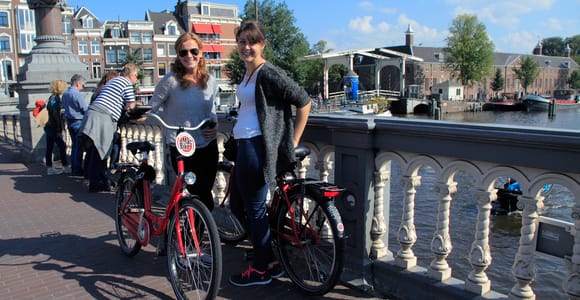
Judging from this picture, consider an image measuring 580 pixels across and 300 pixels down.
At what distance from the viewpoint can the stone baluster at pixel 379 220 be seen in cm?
320

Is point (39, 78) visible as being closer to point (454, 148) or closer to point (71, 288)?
point (71, 288)

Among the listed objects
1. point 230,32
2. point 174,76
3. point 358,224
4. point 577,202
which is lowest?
point 358,224

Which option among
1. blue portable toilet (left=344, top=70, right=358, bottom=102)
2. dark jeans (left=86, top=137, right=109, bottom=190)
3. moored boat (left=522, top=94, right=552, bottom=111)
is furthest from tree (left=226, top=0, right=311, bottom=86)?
dark jeans (left=86, top=137, right=109, bottom=190)

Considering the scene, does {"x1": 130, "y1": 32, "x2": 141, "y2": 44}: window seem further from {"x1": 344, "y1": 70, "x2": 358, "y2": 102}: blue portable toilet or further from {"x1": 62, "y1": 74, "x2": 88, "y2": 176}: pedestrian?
{"x1": 62, "y1": 74, "x2": 88, "y2": 176}: pedestrian

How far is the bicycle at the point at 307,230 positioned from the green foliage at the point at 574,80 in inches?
4570

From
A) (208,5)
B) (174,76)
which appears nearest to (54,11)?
(174,76)

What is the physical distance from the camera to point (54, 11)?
9.11 m

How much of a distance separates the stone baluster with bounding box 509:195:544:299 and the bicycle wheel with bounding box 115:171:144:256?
2.74m

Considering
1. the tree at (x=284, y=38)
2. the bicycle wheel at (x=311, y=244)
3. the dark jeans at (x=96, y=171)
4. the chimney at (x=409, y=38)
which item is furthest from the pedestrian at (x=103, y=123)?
the chimney at (x=409, y=38)

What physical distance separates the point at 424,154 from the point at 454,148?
23cm

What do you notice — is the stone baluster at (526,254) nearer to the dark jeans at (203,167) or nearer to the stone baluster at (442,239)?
the stone baluster at (442,239)

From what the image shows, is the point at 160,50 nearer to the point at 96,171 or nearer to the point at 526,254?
the point at 96,171

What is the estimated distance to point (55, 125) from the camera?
26.5 feet

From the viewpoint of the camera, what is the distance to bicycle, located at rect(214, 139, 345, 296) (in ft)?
9.45
